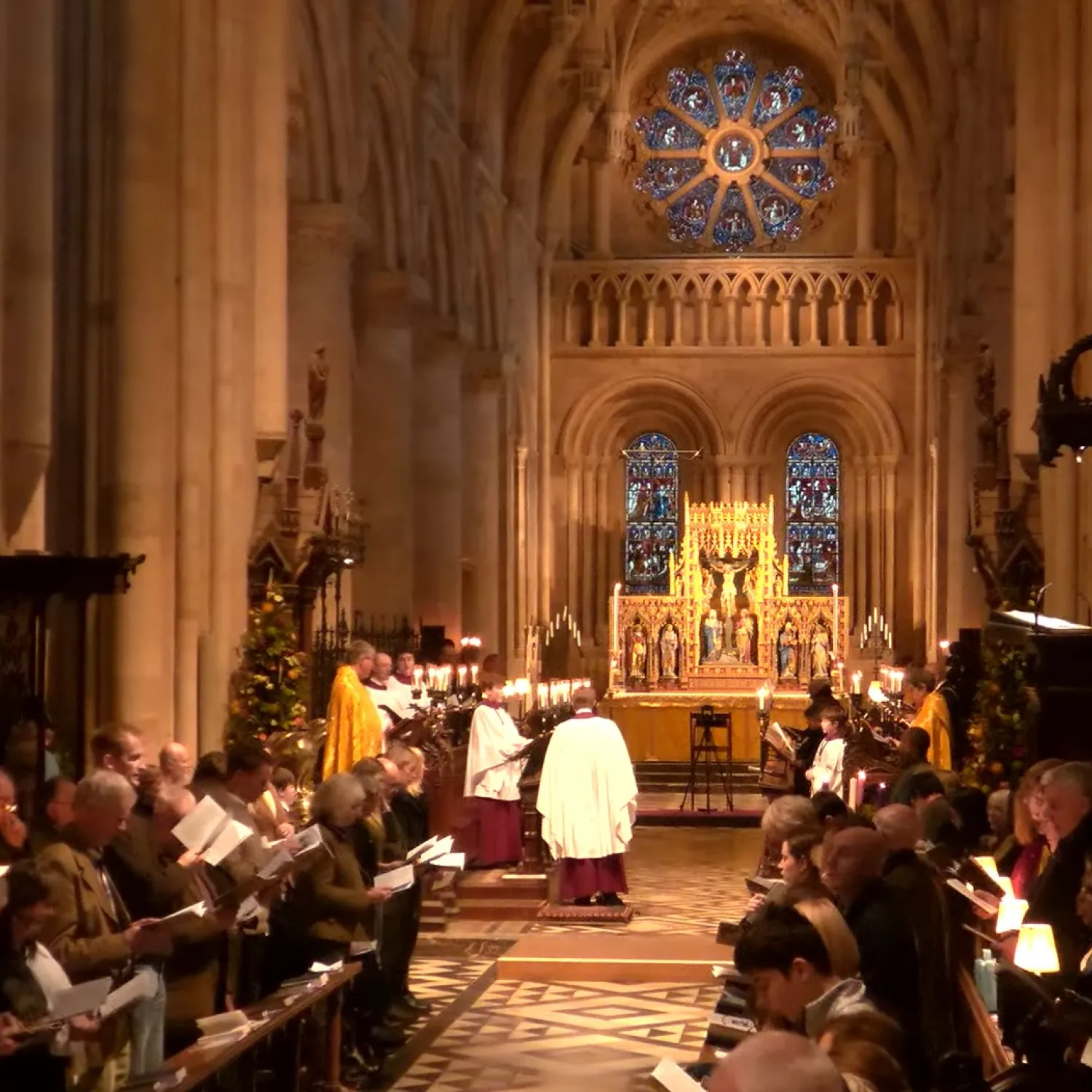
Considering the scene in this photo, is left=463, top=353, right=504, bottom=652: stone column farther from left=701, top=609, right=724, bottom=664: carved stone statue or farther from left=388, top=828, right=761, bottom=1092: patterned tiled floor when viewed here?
left=388, top=828, right=761, bottom=1092: patterned tiled floor

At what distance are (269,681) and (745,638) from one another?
13904 mm

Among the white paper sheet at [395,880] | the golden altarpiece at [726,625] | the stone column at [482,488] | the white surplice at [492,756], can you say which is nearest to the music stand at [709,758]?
the golden altarpiece at [726,625]

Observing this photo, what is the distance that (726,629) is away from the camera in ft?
97.4

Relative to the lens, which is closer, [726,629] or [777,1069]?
[777,1069]

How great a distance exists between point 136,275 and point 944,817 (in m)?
7.55

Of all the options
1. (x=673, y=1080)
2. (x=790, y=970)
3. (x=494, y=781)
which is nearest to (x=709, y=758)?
(x=494, y=781)

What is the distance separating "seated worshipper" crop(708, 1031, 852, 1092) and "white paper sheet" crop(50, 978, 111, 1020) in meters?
2.92

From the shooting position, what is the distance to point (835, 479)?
119 feet

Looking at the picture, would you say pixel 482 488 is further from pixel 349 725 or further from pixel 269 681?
pixel 349 725

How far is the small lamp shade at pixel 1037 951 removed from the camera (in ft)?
20.2

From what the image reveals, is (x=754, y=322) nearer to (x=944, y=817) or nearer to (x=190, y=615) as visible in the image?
(x=190, y=615)

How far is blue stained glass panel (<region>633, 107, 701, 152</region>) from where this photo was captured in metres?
36.8

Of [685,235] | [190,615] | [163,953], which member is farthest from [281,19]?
[685,235]

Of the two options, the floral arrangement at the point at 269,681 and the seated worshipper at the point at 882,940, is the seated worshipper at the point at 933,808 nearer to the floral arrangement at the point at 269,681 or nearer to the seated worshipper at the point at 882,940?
the seated worshipper at the point at 882,940
